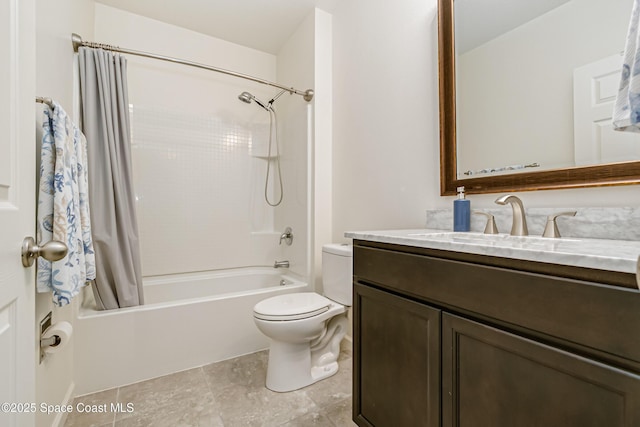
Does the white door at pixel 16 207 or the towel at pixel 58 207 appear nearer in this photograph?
the white door at pixel 16 207

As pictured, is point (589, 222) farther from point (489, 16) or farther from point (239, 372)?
point (239, 372)

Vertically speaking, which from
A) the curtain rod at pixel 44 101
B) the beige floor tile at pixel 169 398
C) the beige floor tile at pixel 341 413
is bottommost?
the beige floor tile at pixel 341 413

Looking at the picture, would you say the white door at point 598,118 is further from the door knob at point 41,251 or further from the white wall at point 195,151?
the white wall at point 195,151

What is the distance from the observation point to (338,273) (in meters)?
1.73

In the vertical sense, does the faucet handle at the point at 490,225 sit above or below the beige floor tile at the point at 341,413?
above

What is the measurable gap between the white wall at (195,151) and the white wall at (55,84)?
0.66 m

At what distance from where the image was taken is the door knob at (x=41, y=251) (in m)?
0.64

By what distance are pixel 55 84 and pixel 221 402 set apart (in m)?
1.70

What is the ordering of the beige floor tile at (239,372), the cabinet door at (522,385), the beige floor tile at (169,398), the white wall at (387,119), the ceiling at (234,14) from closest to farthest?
1. the cabinet door at (522,385)
2. the beige floor tile at (169,398)
3. the white wall at (387,119)
4. the beige floor tile at (239,372)
5. the ceiling at (234,14)

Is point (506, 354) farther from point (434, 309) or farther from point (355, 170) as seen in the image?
point (355, 170)

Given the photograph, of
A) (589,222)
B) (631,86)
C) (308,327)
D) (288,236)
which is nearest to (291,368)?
(308,327)

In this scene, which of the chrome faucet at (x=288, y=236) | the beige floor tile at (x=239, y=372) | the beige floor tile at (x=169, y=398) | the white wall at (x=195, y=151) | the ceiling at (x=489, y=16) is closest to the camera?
the ceiling at (x=489, y=16)

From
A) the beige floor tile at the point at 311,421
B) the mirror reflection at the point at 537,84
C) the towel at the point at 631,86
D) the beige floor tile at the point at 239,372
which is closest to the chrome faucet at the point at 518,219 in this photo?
the mirror reflection at the point at 537,84

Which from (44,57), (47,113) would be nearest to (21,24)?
(47,113)
